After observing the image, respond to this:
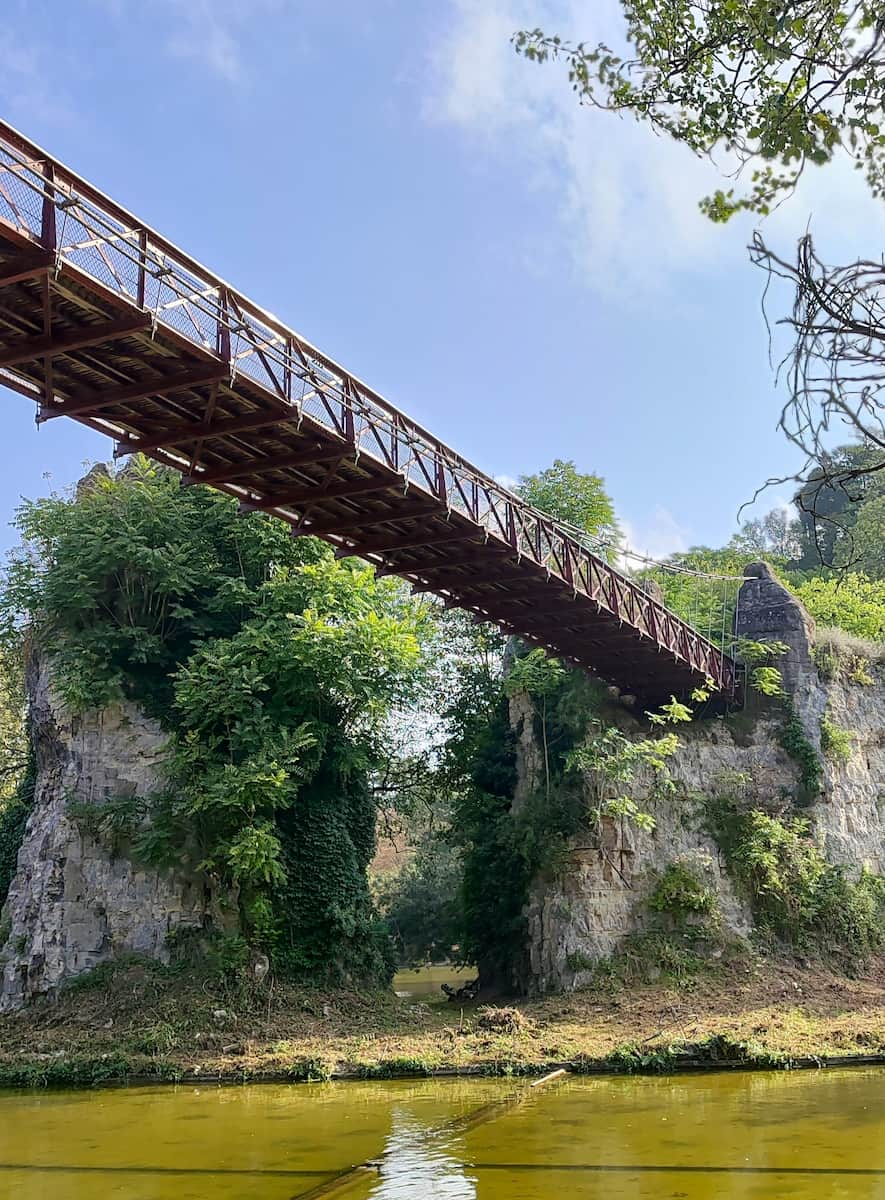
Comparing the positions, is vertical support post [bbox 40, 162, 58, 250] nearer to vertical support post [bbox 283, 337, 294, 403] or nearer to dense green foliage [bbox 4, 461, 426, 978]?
vertical support post [bbox 283, 337, 294, 403]

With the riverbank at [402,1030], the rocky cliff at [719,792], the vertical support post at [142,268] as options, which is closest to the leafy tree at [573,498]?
the rocky cliff at [719,792]

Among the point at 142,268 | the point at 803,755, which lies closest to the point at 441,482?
the point at 142,268

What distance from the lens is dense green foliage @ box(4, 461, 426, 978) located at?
1870 cm

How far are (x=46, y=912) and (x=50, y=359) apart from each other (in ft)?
39.2

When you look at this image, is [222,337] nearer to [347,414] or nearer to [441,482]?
[347,414]

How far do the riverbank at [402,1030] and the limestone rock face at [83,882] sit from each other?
586 mm

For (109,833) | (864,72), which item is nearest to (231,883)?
(109,833)

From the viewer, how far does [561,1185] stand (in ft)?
27.6

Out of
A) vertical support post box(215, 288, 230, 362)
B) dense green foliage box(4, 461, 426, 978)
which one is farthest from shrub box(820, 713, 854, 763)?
vertical support post box(215, 288, 230, 362)

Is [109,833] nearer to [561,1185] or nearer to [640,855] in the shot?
[640,855]

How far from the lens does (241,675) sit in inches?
750

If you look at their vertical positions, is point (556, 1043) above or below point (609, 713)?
below

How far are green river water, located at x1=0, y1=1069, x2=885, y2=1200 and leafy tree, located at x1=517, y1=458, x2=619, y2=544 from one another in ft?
57.7

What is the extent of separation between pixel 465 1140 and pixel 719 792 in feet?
47.6
